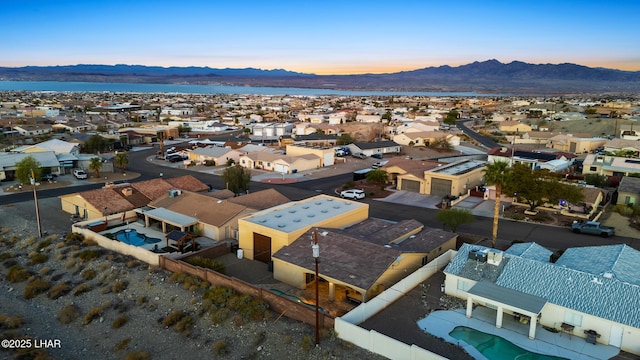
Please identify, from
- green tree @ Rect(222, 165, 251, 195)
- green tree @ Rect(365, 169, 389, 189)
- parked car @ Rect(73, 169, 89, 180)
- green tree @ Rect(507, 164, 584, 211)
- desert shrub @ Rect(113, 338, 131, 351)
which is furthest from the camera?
parked car @ Rect(73, 169, 89, 180)

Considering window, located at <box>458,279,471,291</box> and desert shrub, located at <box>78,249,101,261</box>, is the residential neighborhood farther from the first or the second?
desert shrub, located at <box>78,249,101,261</box>

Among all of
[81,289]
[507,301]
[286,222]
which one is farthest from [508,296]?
[81,289]

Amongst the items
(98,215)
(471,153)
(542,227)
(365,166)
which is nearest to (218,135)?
(365,166)

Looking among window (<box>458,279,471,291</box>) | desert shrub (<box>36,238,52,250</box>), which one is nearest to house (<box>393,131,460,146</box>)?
window (<box>458,279,471,291</box>)

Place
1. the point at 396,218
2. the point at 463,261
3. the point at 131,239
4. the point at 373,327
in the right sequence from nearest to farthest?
the point at 373,327
the point at 463,261
the point at 131,239
the point at 396,218

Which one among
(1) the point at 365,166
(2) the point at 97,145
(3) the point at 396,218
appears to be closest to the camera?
(3) the point at 396,218

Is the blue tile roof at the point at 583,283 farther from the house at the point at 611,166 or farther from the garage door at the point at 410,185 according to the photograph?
the house at the point at 611,166

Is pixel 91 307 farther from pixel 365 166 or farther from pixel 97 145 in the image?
pixel 97 145

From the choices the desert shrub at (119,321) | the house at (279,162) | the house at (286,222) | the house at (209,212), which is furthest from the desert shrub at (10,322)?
the house at (279,162)
